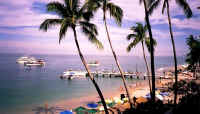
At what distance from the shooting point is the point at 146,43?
68.8 feet

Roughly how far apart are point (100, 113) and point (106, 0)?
1527cm

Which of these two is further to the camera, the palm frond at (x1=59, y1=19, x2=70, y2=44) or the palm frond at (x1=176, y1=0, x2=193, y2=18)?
the palm frond at (x1=176, y1=0, x2=193, y2=18)

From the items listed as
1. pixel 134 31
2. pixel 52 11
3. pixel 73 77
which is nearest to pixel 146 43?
pixel 134 31

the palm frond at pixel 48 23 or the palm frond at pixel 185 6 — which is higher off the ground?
the palm frond at pixel 185 6

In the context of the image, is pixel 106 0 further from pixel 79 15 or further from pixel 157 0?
pixel 157 0

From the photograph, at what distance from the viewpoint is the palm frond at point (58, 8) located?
11352 mm

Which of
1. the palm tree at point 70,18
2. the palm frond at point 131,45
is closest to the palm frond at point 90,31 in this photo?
the palm tree at point 70,18

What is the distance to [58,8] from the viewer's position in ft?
37.9

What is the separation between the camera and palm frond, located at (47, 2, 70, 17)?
37.2 feet

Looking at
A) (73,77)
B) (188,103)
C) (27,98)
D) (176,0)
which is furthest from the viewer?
(73,77)

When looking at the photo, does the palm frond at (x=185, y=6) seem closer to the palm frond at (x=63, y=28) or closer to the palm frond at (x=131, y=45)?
the palm frond at (x=131, y=45)

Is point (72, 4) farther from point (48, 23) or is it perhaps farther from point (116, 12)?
point (116, 12)

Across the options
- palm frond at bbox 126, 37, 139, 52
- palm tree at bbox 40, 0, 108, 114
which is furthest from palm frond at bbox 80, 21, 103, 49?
palm frond at bbox 126, 37, 139, 52

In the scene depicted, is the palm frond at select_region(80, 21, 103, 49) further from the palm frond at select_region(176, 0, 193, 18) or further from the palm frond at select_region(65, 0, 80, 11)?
the palm frond at select_region(176, 0, 193, 18)
